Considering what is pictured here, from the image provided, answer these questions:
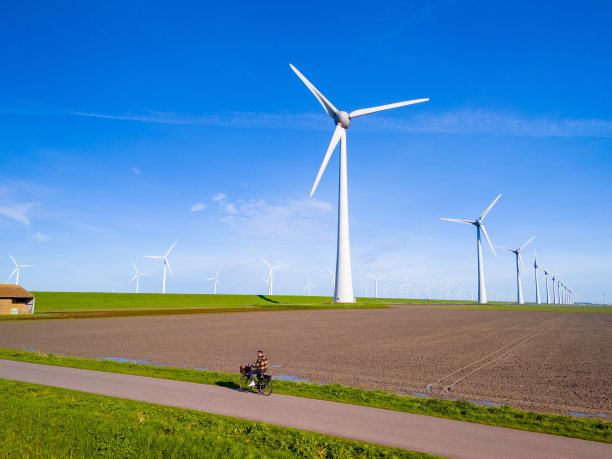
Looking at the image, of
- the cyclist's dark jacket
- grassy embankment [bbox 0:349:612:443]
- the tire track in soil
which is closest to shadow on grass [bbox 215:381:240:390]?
grassy embankment [bbox 0:349:612:443]

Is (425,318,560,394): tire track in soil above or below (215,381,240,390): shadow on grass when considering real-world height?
above

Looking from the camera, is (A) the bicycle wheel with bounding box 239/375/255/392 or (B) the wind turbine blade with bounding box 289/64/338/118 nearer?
(A) the bicycle wheel with bounding box 239/375/255/392

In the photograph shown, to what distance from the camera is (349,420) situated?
1209 cm

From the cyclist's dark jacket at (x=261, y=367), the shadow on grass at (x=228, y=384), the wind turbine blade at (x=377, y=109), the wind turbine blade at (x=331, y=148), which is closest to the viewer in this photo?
the cyclist's dark jacket at (x=261, y=367)

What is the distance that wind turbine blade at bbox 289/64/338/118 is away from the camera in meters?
89.1

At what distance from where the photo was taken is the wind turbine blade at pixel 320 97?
292 ft

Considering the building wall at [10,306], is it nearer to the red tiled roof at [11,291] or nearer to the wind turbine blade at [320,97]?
the red tiled roof at [11,291]

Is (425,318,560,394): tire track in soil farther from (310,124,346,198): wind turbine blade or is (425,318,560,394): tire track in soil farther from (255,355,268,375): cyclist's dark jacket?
(310,124,346,198): wind turbine blade

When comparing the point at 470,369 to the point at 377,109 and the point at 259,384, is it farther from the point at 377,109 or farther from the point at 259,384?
the point at 377,109

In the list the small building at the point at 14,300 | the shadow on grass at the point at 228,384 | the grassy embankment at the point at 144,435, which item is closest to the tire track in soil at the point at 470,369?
the shadow on grass at the point at 228,384

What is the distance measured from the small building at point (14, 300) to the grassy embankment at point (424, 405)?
2336 inches

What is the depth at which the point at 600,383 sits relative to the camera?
→ 734 inches

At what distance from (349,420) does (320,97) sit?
291ft

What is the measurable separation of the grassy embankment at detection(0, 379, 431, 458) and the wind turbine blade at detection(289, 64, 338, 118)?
3370 inches
